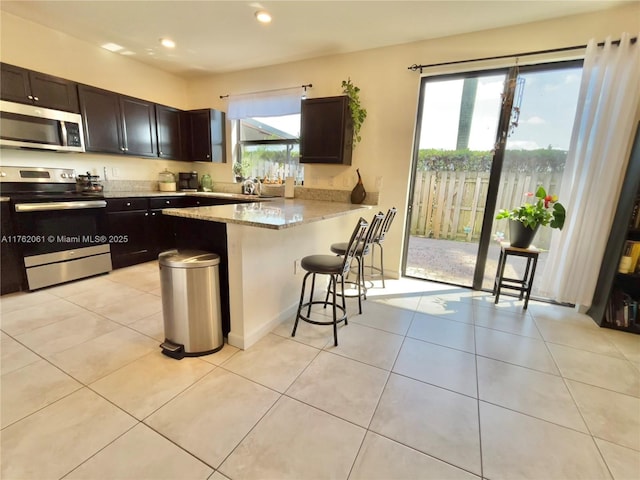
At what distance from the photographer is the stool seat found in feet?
6.49

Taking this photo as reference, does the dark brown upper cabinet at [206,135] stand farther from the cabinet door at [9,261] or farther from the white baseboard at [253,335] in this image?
the white baseboard at [253,335]

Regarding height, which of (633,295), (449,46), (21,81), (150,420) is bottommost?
(150,420)

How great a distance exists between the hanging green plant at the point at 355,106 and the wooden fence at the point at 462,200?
0.92 m

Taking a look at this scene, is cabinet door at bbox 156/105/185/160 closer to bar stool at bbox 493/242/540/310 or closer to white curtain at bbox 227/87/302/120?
white curtain at bbox 227/87/302/120

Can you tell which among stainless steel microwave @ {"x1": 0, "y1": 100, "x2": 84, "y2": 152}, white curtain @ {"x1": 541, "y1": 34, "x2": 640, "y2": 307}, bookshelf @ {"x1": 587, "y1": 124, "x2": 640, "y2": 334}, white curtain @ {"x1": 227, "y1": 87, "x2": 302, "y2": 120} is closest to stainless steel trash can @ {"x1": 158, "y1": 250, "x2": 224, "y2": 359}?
stainless steel microwave @ {"x1": 0, "y1": 100, "x2": 84, "y2": 152}

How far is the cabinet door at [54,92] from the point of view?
279cm

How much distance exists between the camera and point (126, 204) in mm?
3385

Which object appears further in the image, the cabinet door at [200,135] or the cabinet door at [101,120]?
the cabinet door at [200,135]

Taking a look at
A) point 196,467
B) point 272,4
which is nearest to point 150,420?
point 196,467

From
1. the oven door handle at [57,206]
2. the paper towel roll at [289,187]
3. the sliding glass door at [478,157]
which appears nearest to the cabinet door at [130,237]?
the oven door handle at [57,206]

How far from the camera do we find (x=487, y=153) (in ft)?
9.78

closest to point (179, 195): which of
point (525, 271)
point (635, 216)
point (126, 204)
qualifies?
point (126, 204)

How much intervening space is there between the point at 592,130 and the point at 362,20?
2248 millimetres

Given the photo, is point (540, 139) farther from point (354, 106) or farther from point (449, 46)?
point (354, 106)
